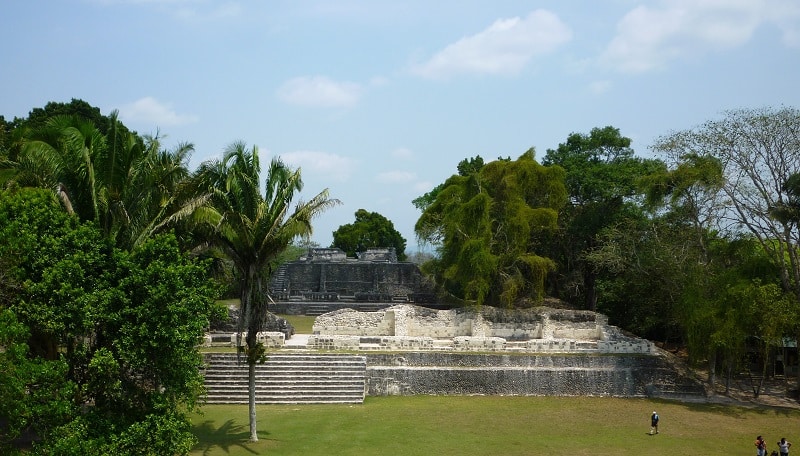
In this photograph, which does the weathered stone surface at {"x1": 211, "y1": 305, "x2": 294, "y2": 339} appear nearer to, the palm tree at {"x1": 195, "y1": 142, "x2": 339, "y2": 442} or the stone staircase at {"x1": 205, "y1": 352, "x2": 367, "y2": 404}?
the stone staircase at {"x1": 205, "y1": 352, "x2": 367, "y2": 404}

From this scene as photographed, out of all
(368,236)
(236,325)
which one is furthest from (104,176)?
(368,236)

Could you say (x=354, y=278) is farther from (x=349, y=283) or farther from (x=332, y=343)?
(x=332, y=343)

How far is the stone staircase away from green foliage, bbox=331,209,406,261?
39.5m

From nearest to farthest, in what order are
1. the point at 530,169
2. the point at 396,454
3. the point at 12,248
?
1. the point at 12,248
2. the point at 396,454
3. the point at 530,169

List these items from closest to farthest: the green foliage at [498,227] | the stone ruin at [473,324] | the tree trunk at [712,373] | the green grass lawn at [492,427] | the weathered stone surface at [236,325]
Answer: the green grass lawn at [492,427]
the tree trunk at [712,373]
the weathered stone surface at [236,325]
the stone ruin at [473,324]
the green foliage at [498,227]

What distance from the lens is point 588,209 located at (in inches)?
1233

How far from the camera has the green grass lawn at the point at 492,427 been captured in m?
14.2

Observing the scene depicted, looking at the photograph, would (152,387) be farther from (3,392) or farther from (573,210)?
(573,210)

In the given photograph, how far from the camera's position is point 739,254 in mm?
22219

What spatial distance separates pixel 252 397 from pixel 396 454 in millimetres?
3094

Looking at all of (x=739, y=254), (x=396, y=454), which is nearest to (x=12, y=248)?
(x=396, y=454)

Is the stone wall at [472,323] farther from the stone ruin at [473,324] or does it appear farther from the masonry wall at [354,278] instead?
the masonry wall at [354,278]

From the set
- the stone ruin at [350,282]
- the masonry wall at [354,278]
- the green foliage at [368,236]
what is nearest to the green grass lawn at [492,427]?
the stone ruin at [350,282]

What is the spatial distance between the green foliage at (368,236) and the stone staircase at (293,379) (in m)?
39.5
